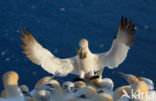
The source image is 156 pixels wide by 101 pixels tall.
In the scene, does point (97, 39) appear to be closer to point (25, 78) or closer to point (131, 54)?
point (131, 54)

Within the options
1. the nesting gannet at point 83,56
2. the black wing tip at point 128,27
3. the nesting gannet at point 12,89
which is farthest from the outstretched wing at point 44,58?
the nesting gannet at point 12,89

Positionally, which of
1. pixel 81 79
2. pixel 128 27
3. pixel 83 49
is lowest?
pixel 81 79

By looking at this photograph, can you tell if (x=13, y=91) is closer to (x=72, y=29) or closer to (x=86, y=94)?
(x=86, y=94)

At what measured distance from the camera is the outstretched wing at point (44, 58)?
353cm

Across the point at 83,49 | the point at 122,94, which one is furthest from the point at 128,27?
the point at 122,94

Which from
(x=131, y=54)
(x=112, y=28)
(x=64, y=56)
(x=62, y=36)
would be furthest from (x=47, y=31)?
(x=131, y=54)

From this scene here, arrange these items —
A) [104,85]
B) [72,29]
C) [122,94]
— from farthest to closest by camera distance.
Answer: [72,29]
[104,85]
[122,94]

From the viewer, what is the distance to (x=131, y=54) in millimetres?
4816

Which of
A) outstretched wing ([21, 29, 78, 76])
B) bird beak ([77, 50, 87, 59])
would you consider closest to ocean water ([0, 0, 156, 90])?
outstretched wing ([21, 29, 78, 76])

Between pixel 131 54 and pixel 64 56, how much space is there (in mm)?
1149

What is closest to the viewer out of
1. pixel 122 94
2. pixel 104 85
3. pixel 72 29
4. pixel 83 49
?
pixel 122 94

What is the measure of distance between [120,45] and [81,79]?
2.14 feet

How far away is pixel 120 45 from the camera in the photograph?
353 centimetres

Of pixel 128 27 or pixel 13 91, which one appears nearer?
pixel 13 91
